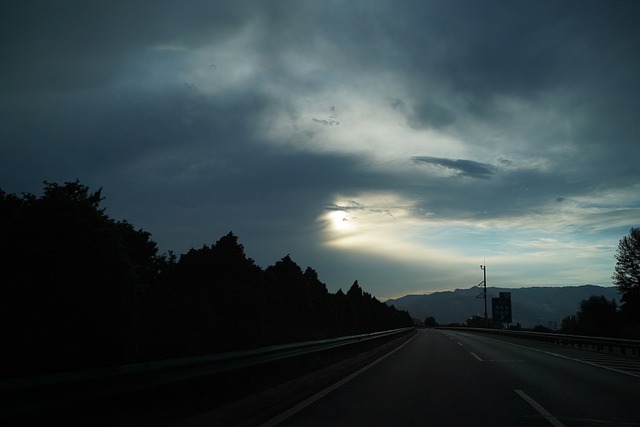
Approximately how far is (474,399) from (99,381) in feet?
23.2

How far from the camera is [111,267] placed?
35.6ft

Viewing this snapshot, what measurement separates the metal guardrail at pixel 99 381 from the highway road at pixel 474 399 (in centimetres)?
140

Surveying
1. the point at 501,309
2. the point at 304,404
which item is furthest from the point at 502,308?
the point at 304,404

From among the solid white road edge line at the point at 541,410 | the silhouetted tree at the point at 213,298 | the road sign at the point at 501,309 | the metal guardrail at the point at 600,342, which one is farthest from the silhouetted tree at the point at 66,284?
the road sign at the point at 501,309

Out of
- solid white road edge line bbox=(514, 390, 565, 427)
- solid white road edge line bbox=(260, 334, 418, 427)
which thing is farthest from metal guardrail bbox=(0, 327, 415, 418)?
solid white road edge line bbox=(514, 390, 565, 427)

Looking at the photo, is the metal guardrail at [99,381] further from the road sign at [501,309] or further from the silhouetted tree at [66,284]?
the road sign at [501,309]

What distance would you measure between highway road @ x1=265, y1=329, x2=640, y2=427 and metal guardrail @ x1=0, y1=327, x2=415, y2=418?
1398 mm

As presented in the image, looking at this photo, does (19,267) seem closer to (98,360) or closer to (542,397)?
(98,360)

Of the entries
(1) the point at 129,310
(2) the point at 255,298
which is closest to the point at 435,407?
(1) the point at 129,310

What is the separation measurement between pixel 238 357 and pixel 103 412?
105 inches

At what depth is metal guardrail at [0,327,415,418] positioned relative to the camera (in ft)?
16.0

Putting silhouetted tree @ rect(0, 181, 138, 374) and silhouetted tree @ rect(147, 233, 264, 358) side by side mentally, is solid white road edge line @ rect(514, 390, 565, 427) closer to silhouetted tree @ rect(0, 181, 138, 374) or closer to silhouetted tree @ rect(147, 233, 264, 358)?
silhouetted tree @ rect(0, 181, 138, 374)

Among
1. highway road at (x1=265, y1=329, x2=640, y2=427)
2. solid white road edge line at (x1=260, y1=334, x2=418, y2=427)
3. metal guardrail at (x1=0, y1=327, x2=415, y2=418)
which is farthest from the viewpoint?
highway road at (x1=265, y1=329, x2=640, y2=427)

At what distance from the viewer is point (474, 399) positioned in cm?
987
